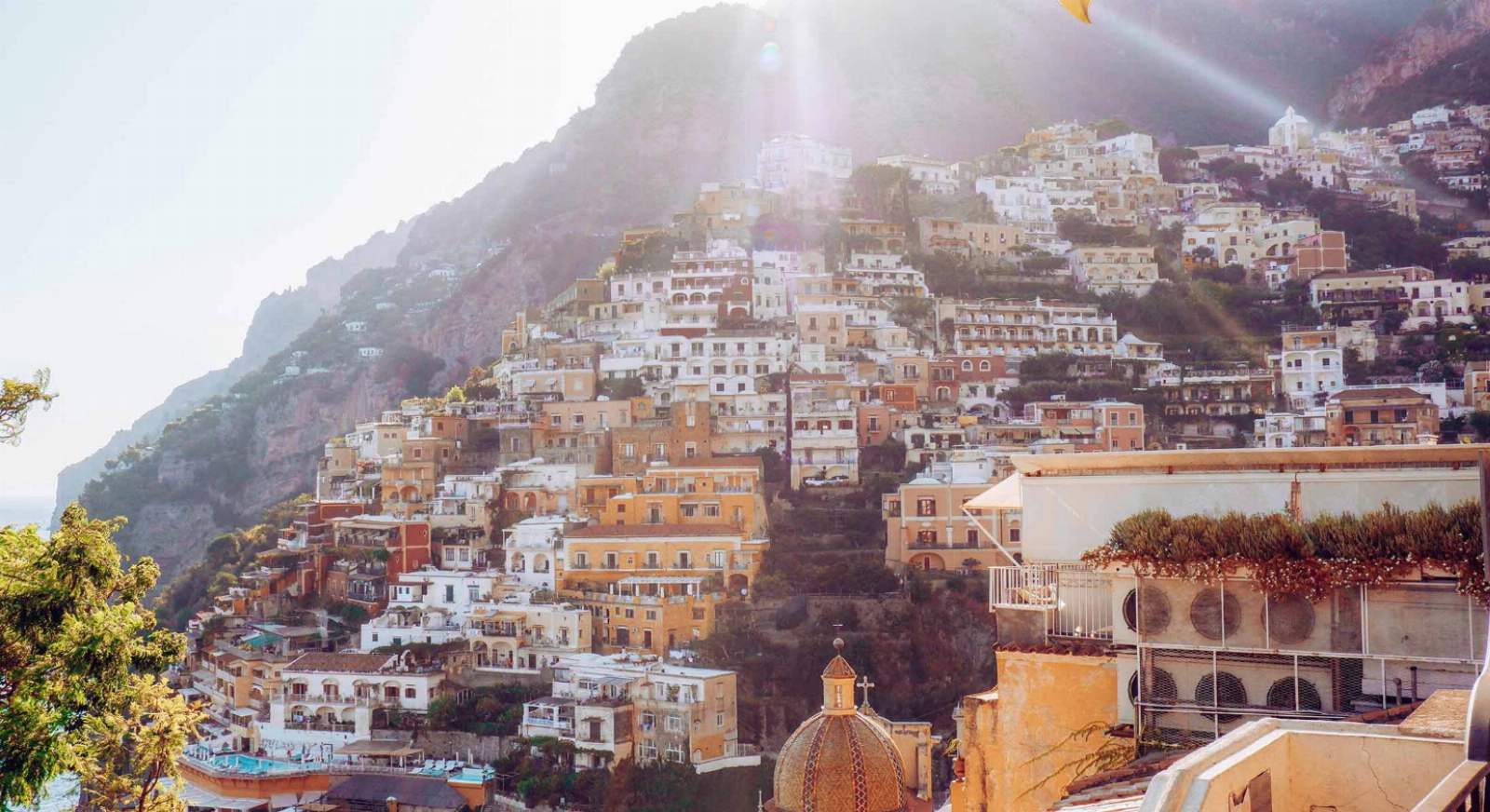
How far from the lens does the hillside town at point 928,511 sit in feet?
29.8

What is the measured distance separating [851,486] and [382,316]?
53525mm

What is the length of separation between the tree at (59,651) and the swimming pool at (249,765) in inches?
1008

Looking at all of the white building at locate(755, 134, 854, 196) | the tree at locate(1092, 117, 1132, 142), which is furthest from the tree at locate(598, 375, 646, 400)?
the tree at locate(1092, 117, 1132, 142)

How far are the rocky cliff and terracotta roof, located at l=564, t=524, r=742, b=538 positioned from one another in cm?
6532

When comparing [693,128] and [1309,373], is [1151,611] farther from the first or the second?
[693,128]

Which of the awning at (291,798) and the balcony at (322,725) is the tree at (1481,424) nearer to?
the balcony at (322,725)

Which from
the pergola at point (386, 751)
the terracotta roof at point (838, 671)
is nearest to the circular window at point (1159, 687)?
the terracotta roof at point (838, 671)

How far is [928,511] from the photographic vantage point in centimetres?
Answer: 3819

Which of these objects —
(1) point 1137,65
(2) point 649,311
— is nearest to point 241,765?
(2) point 649,311

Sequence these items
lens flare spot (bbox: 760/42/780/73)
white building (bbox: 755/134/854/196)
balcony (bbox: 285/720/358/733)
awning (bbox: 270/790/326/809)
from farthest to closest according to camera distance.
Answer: lens flare spot (bbox: 760/42/780/73) < white building (bbox: 755/134/854/196) < balcony (bbox: 285/720/358/733) < awning (bbox: 270/790/326/809)

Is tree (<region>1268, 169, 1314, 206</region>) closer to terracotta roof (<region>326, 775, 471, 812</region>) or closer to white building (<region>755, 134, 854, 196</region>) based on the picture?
white building (<region>755, 134, 854, 196</region>)

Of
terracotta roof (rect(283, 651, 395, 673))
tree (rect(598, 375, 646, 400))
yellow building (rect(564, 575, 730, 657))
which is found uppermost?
tree (rect(598, 375, 646, 400))

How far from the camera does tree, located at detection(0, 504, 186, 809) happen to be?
9312 mm

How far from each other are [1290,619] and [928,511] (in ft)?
95.7
